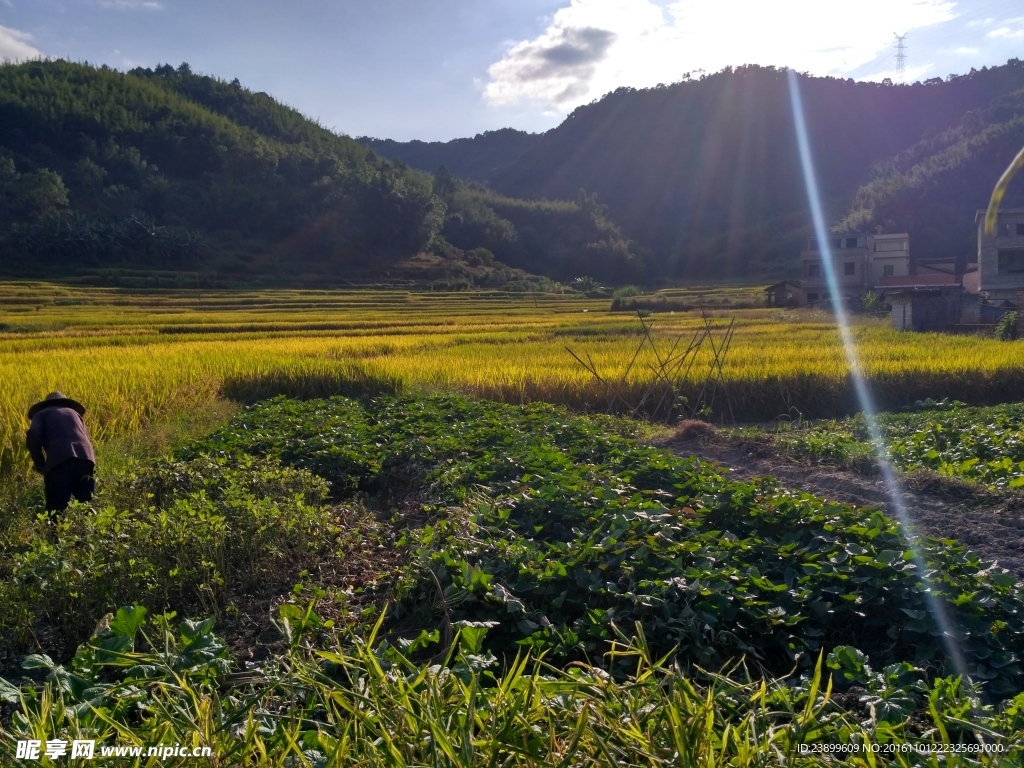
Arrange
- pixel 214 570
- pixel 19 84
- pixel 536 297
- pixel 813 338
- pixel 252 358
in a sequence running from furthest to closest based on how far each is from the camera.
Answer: pixel 19 84
pixel 536 297
pixel 813 338
pixel 252 358
pixel 214 570

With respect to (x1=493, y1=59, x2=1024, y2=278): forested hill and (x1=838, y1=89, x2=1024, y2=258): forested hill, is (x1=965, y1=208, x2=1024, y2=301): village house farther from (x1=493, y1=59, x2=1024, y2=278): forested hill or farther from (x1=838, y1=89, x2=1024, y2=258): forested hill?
(x1=493, y1=59, x2=1024, y2=278): forested hill

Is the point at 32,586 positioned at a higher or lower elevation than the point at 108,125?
lower

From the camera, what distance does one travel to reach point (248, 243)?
63.1 m

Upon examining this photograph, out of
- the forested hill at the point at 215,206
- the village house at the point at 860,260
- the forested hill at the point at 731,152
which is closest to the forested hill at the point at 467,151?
the forested hill at the point at 731,152

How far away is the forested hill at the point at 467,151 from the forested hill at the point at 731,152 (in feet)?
106

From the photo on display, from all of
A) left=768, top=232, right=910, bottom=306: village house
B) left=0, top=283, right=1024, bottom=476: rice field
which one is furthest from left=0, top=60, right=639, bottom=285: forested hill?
left=0, top=283, right=1024, bottom=476: rice field

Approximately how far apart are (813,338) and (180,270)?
48.4 m

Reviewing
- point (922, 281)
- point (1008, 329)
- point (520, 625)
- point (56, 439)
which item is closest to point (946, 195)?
point (922, 281)

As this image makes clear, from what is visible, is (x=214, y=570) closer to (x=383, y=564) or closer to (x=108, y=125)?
(x=383, y=564)

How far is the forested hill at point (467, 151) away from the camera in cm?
14450

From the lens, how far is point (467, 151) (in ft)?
487

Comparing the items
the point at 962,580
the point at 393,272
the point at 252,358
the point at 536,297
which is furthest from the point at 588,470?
the point at 393,272

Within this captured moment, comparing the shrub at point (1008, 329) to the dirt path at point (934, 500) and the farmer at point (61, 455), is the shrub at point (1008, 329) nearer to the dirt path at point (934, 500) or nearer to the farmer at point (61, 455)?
the dirt path at point (934, 500)

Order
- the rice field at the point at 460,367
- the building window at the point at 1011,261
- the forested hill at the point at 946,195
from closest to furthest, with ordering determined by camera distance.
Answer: the rice field at the point at 460,367, the building window at the point at 1011,261, the forested hill at the point at 946,195
